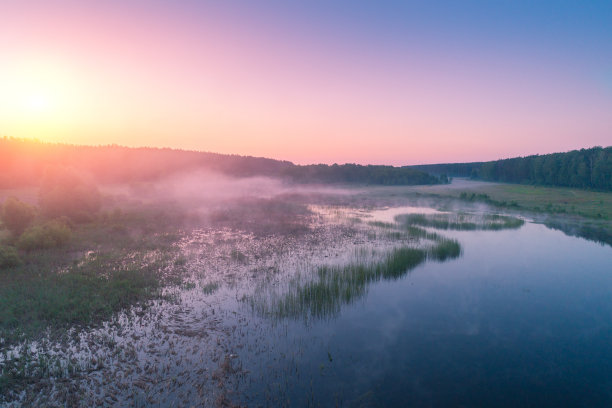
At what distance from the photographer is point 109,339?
431 inches

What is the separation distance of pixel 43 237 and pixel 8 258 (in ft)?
15.4

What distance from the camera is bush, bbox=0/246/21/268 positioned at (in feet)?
56.1

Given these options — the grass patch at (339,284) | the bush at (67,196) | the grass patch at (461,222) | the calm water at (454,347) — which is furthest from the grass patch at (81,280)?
the grass patch at (461,222)

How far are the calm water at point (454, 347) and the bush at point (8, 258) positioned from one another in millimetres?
16925

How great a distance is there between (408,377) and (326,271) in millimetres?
9013

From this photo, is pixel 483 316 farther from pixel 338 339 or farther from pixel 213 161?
pixel 213 161

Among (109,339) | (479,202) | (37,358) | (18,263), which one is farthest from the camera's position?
(479,202)

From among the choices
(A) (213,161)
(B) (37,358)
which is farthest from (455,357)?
(A) (213,161)

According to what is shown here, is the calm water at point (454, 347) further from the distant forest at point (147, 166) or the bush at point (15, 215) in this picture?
the distant forest at point (147, 166)

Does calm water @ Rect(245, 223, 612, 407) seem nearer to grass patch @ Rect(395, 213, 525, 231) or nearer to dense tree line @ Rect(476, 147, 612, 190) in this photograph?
grass patch @ Rect(395, 213, 525, 231)

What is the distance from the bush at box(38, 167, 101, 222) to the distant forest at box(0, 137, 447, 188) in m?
32.4

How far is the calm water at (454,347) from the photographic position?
923 cm

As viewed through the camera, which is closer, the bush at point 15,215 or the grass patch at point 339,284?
the grass patch at point 339,284

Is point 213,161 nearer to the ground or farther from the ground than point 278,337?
farther from the ground
